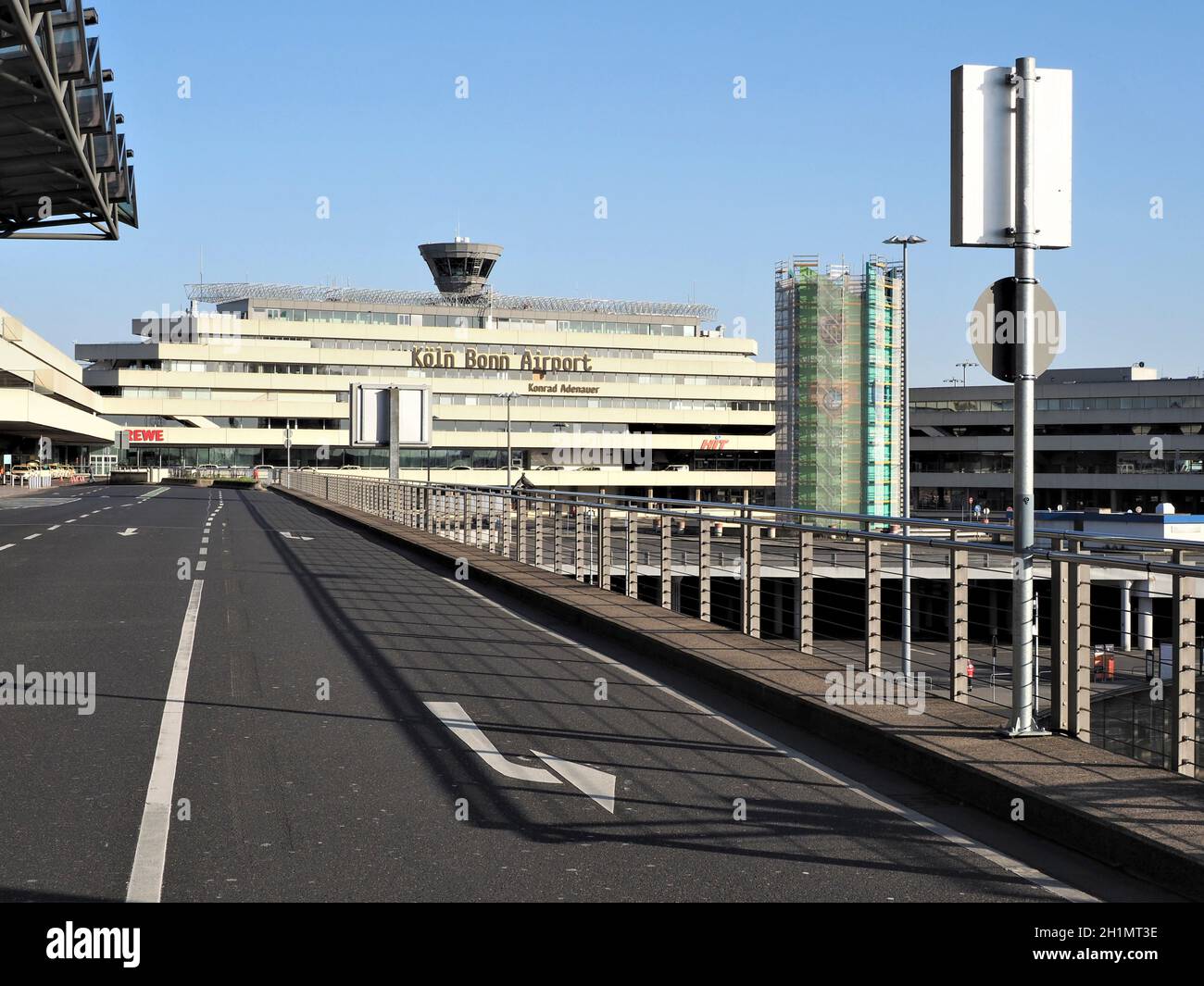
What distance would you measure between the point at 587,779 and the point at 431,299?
5130 inches

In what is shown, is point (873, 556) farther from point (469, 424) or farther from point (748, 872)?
point (469, 424)

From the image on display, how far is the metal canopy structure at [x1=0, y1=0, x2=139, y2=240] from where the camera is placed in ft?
69.7

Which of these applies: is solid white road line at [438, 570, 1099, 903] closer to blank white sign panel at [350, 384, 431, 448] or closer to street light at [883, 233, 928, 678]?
street light at [883, 233, 928, 678]

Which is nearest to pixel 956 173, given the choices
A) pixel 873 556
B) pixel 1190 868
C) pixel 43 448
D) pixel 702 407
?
pixel 873 556

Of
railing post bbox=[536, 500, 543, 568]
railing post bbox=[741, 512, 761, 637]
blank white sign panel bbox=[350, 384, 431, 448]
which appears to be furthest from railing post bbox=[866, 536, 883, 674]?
blank white sign panel bbox=[350, 384, 431, 448]

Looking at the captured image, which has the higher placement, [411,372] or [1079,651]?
[411,372]

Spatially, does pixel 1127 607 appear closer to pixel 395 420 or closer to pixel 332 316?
pixel 395 420

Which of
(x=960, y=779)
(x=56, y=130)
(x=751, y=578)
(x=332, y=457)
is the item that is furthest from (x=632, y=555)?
(x=332, y=457)

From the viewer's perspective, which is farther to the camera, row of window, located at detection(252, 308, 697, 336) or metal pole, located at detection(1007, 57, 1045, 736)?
row of window, located at detection(252, 308, 697, 336)

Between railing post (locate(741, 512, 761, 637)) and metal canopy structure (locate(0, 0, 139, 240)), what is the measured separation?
1408cm

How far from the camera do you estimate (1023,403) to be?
730 centimetres

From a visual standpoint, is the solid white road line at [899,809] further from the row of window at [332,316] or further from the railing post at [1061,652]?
the row of window at [332,316]

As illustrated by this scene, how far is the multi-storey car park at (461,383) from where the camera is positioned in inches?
4683

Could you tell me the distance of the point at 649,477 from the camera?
121875 millimetres
